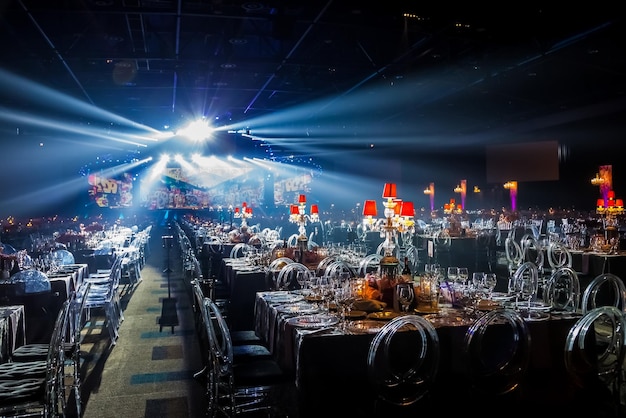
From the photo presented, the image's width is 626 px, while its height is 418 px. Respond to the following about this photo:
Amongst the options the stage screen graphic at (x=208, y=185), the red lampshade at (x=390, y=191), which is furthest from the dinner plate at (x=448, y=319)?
the stage screen graphic at (x=208, y=185)

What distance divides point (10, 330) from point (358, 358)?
258 cm

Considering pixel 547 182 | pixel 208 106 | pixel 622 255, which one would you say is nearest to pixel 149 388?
pixel 622 255

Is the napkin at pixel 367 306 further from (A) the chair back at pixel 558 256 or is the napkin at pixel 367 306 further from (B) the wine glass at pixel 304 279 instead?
(A) the chair back at pixel 558 256

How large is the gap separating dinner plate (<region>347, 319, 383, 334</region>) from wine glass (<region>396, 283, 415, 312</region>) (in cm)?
28

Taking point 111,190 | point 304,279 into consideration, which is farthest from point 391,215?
point 111,190

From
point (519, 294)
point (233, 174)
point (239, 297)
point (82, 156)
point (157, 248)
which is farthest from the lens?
point (233, 174)

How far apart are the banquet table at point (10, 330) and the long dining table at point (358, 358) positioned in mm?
1846

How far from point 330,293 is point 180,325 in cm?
295

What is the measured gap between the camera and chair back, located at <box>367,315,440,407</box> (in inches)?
98.2

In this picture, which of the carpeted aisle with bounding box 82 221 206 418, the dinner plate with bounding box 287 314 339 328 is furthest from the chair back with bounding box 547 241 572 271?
the carpeted aisle with bounding box 82 221 206 418

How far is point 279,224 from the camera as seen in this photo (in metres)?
17.2

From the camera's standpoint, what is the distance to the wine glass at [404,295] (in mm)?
3381

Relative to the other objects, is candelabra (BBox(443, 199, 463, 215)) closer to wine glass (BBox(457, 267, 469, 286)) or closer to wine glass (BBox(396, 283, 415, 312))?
wine glass (BBox(457, 267, 469, 286))

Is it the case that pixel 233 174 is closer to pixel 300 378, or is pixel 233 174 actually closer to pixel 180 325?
pixel 180 325
